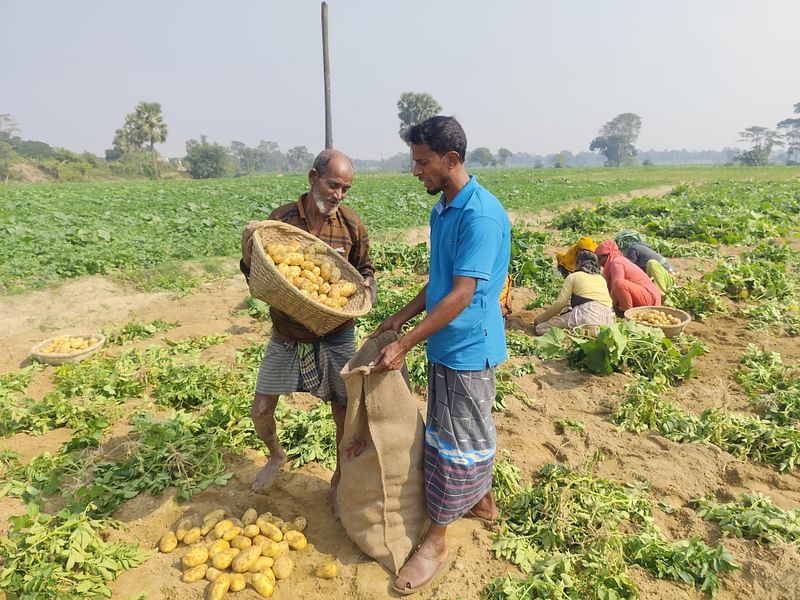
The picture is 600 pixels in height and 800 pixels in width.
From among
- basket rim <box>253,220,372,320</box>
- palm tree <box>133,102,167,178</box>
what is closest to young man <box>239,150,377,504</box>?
basket rim <box>253,220,372,320</box>

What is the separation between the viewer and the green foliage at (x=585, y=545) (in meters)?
2.44

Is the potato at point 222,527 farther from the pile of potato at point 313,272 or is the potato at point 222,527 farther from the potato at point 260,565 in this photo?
the pile of potato at point 313,272

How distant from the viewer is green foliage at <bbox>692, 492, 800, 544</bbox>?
2.75m

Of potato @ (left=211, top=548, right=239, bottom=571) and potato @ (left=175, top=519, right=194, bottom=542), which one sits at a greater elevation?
potato @ (left=211, top=548, right=239, bottom=571)

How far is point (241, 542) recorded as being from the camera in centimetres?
264

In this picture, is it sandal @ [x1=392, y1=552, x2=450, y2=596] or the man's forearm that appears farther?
sandal @ [x1=392, y1=552, x2=450, y2=596]

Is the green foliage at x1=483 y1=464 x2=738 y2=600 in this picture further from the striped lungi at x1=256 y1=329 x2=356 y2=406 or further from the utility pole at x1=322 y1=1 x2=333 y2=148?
the utility pole at x1=322 y1=1 x2=333 y2=148

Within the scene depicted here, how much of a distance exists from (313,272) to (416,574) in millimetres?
1626

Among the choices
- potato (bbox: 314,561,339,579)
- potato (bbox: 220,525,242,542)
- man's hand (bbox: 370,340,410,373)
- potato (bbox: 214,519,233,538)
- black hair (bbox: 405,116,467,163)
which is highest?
black hair (bbox: 405,116,467,163)

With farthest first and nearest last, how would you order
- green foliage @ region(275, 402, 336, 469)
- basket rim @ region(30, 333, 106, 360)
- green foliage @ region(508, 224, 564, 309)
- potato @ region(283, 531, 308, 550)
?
green foliage @ region(508, 224, 564, 309) → basket rim @ region(30, 333, 106, 360) → green foliage @ region(275, 402, 336, 469) → potato @ region(283, 531, 308, 550)

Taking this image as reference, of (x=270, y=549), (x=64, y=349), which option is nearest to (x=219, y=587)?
(x=270, y=549)

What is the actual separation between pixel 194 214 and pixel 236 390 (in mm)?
11226

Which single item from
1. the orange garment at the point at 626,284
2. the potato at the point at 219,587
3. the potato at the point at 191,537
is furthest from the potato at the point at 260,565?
the orange garment at the point at 626,284

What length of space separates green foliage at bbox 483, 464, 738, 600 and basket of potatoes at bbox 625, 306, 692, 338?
2905 mm
